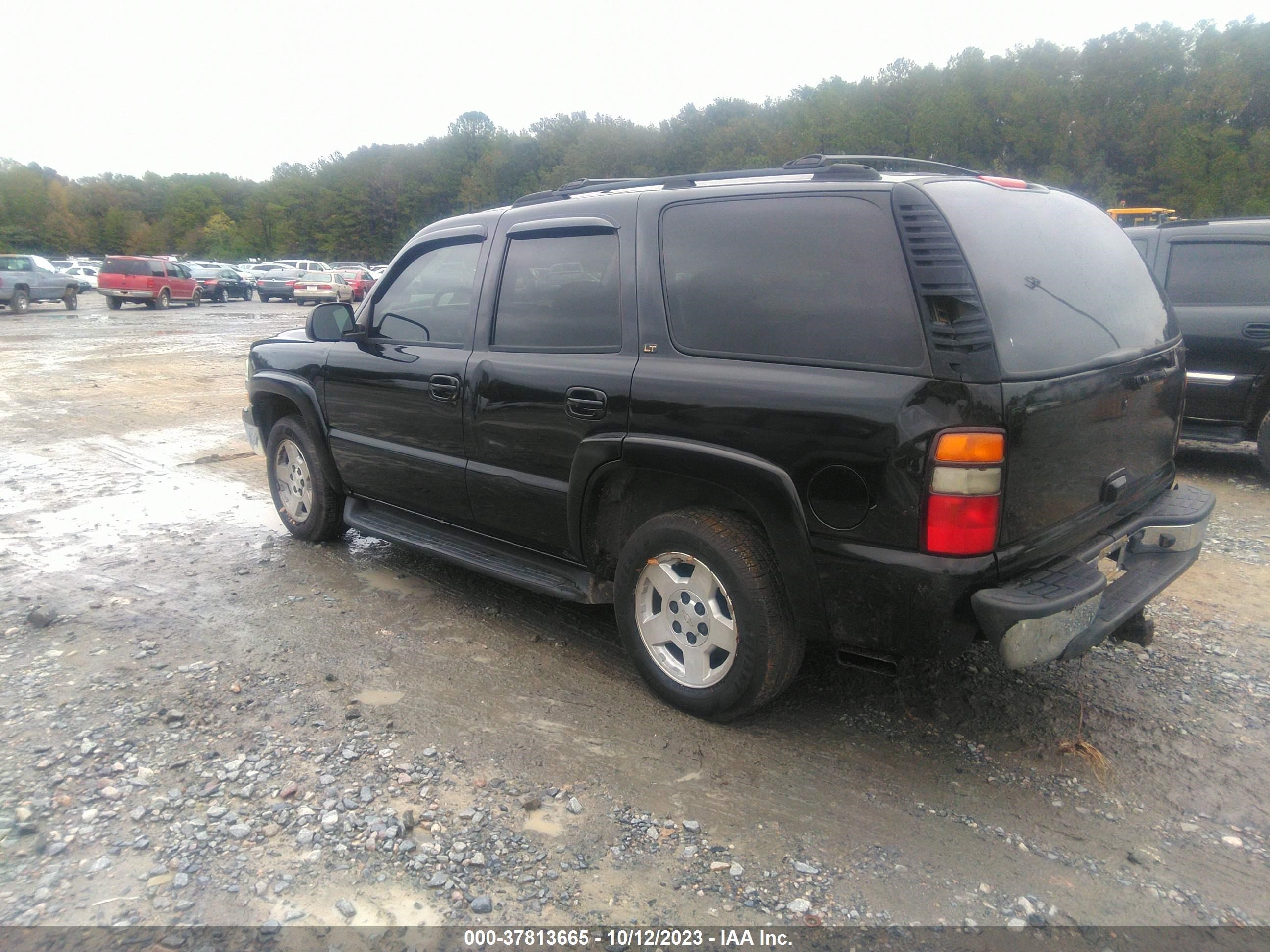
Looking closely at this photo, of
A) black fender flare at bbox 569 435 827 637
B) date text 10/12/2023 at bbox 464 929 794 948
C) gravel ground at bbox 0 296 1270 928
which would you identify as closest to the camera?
date text 10/12/2023 at bbox 464 929 794 948

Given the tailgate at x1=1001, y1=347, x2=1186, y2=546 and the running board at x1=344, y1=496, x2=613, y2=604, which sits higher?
the tailgate at x1=1001, y1=347, x2=1186, y2=546

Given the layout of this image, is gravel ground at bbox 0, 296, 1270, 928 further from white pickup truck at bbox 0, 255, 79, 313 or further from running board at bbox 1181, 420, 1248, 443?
white pickup truck at bbox 0, 255, 79, 313

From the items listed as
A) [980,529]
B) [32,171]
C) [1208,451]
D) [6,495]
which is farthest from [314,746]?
[32,171]

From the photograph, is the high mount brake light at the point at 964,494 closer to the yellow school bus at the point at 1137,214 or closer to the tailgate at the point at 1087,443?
the tailgate at the point at 1087,443

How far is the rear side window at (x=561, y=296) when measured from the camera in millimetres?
3568

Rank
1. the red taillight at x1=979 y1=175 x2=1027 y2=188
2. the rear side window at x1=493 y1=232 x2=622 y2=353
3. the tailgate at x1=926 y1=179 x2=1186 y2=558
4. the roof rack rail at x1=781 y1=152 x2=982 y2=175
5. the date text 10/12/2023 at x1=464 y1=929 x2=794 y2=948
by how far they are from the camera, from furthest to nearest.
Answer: the rear side window at x1=493 y1=232 x2=622 y2=353 < the roof rack rail at x1=781 y1=152 x2=982 y2=175 < the red taillight at x1=979 y1=175 x2=1027 y2=188 < the tailgate at x1=926 y1=179 x2=1186 y2=558 < the date text 10/12/2023 at x1=464 y1=929 x2=794 y2=948

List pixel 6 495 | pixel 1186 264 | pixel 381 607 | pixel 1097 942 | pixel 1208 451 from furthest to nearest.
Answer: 1. pixel 1208 451
2. pixel 1186 264
3. pixel 6 495
4. pixel 381 607
5. pixel 1097 942

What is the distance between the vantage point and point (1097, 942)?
2.31m

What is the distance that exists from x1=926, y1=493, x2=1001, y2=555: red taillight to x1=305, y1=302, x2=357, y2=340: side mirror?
131 inches

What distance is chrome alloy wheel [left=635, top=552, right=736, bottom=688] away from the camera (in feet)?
10.6

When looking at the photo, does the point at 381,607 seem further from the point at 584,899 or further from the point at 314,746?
the point at 584,899

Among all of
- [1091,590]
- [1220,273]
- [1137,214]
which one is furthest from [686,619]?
[1137,214]

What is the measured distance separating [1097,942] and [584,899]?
53.1 inches

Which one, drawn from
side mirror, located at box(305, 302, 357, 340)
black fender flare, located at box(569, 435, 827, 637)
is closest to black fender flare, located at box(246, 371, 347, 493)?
side mirror, located at box(305, 302, 357, 340)
